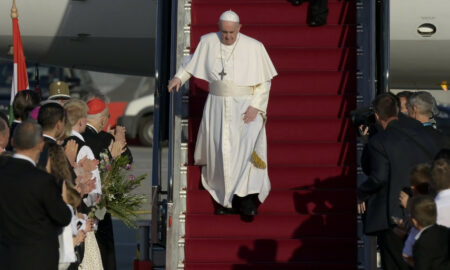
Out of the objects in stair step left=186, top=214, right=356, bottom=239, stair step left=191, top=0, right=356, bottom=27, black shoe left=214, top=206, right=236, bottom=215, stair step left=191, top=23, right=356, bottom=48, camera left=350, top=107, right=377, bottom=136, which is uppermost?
stair step left=191, top=0, right=356, bottom=27

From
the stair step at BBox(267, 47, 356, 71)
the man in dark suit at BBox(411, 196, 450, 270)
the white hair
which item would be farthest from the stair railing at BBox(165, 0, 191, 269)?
the man in dark suit at BBox(411, 196, 450, 270)

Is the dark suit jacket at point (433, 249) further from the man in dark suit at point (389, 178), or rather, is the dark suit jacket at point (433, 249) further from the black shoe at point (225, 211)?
the black shoe at point (225, 211)

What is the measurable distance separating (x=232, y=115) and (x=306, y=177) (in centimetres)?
99

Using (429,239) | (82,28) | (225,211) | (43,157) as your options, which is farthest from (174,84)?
(82,28)

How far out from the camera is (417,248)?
643 centimetres

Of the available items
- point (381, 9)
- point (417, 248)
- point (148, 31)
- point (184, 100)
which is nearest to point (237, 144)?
point (184, 100)

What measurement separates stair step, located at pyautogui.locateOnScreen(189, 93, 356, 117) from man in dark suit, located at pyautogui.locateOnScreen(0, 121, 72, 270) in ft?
13.7

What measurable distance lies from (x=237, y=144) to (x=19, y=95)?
1.83 meters

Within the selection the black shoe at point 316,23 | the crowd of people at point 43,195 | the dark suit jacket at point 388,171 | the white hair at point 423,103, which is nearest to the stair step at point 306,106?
the black shoe at point 316,23

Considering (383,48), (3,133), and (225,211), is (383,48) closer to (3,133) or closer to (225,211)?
(225,211)

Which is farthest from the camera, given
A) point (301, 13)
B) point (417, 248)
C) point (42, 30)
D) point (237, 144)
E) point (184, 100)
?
point (42, 30)

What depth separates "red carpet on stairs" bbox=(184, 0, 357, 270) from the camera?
9.48m

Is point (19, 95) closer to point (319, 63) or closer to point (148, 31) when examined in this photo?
point (319, 63)

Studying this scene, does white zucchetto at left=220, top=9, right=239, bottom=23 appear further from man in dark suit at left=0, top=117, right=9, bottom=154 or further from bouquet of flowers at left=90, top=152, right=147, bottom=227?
man in dark suit at left=0, top=117, right=9, bottom=154
